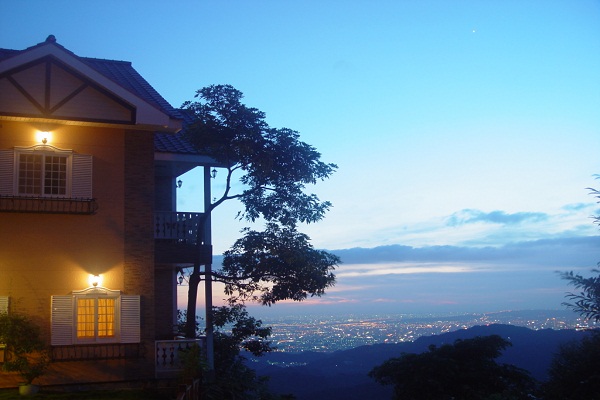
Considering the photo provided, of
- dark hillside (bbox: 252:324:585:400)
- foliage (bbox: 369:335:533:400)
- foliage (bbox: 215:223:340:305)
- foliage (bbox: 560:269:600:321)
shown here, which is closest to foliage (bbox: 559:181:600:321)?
foliage (bbox: 560:269:600:321)

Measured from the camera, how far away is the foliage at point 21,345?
1598 centimetres

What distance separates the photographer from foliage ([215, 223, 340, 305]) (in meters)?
20.8

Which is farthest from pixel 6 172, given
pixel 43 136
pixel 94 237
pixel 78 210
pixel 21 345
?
pixel 21 345

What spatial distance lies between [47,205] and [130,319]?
3530mm

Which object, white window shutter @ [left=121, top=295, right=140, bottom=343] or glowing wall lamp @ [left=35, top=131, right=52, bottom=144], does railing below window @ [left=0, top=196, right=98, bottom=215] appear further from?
white window shutter @ [left=121, top=295, right=140, bottom=343]

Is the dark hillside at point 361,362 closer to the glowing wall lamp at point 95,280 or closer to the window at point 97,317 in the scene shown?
the window at point 97,317

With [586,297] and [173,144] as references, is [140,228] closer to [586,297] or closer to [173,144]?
[173,144]

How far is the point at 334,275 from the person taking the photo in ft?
69.5

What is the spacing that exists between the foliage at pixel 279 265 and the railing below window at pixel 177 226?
5.31 feet

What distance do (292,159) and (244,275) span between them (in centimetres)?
389

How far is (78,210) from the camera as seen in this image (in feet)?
56.5

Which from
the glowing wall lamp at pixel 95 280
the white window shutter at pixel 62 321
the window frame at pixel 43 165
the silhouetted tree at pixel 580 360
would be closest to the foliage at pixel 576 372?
the silhouetted tree at pixel 580 360

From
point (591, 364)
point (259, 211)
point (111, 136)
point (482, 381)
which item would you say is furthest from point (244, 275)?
point (482, 381)

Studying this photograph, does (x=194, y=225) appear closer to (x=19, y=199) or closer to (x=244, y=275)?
(x=244, y=275)
